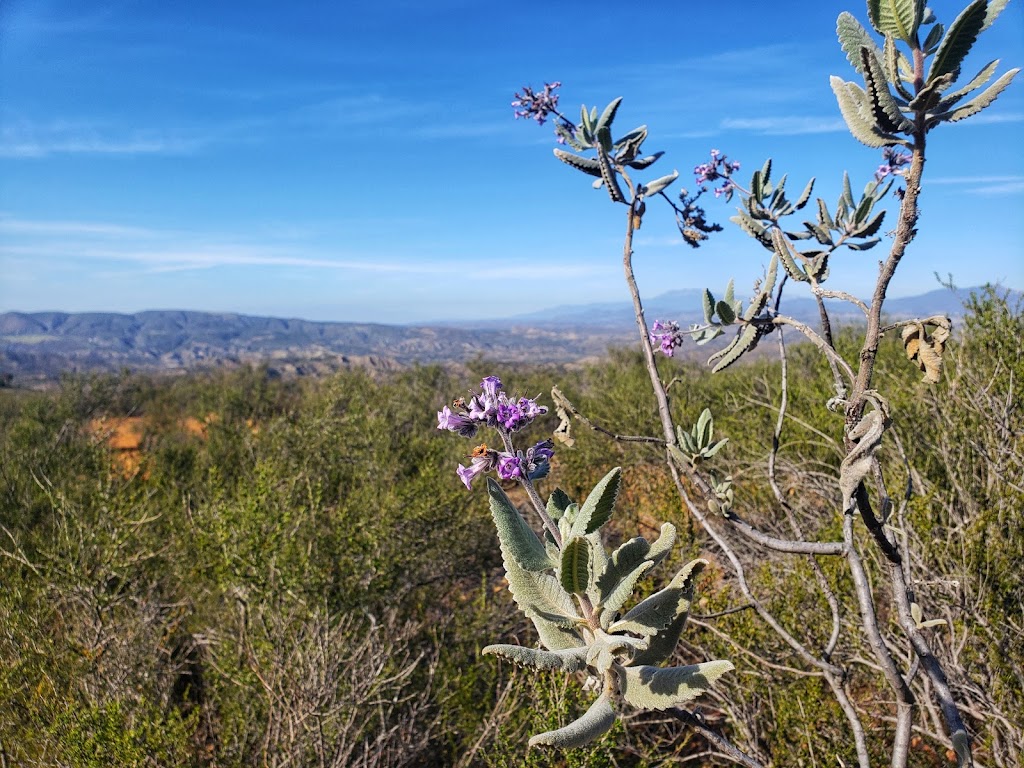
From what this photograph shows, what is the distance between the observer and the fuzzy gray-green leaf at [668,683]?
90 centimetres

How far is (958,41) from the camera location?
0.94 m

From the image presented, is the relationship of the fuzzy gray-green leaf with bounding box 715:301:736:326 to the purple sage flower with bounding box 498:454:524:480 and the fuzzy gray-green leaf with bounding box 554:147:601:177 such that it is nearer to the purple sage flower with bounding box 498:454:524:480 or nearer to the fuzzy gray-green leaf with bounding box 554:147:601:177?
the fuzzy gray-green leaf with bounding box 554:147:601:177

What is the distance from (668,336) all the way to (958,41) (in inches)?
47.7

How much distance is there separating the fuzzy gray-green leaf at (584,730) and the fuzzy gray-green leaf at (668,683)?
0.16 ft

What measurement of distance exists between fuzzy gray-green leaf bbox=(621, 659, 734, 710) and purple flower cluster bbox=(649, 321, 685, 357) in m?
1.21

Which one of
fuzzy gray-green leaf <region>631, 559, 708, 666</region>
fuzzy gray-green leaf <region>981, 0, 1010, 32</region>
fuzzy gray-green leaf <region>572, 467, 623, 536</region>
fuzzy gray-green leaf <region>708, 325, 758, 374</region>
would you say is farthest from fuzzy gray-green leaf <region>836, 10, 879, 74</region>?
fuzzy gray-green leaf <region>631, 559, 708, 666</region>

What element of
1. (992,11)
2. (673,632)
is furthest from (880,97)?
(673,632)

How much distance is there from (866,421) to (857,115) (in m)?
0.55

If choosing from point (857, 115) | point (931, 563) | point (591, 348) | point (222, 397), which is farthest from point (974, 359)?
point (591, 348)

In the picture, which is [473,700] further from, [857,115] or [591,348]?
[591,348]

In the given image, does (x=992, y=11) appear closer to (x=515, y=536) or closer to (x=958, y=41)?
(x=958, y=41)

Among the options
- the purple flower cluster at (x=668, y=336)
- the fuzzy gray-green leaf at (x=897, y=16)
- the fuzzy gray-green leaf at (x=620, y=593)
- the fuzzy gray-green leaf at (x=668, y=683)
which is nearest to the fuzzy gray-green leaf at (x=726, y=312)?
the purple flower cluster at (x=668, y=336)

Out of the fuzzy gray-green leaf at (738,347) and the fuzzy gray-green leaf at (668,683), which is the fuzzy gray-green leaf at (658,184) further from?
the fuzzy gray-green leaf at (668,683)

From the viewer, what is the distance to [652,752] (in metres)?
4.50
